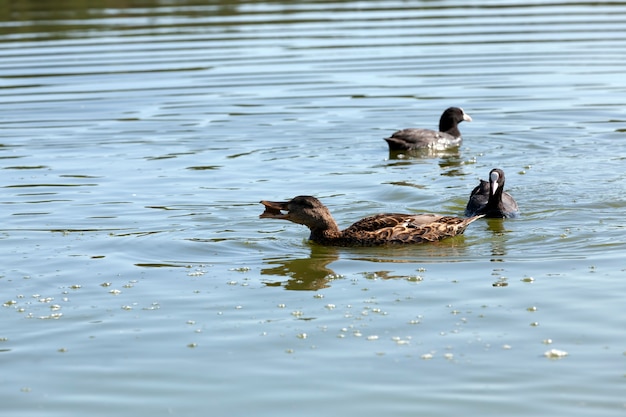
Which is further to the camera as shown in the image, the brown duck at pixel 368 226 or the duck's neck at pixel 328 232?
the duck's neck at pixel 328 232

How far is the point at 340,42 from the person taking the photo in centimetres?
3212

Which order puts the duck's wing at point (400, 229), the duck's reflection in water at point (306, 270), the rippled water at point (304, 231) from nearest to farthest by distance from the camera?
the rippled water at point (304, 231) < the duck's reflection in water at point (306, 270) < the duck's wing at point (400, 229)

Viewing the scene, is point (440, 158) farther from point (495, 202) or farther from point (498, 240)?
point (498, 240)

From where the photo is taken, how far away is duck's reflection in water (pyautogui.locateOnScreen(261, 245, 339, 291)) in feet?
39.2

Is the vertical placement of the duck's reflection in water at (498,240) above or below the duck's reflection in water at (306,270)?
above

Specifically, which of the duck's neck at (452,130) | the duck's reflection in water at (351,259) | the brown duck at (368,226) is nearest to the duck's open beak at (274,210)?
the brown duck at (368,226)

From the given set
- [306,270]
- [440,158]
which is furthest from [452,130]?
[306,270]

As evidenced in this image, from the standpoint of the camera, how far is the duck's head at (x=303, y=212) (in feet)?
44.7

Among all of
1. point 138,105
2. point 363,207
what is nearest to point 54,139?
point 138,105

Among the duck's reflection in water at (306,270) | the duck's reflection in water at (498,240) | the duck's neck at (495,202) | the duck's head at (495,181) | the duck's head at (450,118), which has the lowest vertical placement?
the duck's reflection in water at (306,270)

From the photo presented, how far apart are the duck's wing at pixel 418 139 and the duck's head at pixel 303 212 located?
607cm

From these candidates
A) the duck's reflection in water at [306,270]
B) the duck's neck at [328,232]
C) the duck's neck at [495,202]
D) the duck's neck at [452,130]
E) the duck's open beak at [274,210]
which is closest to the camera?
the duck's reflection in water at [306,270]

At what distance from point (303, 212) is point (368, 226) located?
80cm

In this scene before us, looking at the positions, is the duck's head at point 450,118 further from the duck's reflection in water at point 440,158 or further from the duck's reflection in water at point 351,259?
the duck's reflection in water at point 351,259
